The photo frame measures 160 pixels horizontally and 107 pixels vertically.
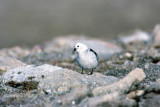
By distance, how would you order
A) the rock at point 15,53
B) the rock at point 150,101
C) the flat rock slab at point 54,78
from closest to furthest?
1. the rock at point 150,101
2. the flat rock slab at point 54,78
3. the rock at point 15,53

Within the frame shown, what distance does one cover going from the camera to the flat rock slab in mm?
11320

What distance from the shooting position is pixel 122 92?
10.1 meters

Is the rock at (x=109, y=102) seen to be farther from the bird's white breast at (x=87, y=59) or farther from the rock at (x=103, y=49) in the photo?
the rock at (x=103, y=49)

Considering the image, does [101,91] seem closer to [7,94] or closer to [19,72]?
[7,94]

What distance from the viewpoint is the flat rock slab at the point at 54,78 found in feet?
37.1

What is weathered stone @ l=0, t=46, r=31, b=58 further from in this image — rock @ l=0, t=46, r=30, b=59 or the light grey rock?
the light grey rock

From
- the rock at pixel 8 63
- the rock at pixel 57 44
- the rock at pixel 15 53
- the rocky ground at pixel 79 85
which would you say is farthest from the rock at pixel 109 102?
the rock at pixel 57 44

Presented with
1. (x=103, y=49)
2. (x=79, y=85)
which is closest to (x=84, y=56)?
(x=79, y=85)

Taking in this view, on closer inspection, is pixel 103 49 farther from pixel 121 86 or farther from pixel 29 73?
pixel 121 86

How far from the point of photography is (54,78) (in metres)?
11.8

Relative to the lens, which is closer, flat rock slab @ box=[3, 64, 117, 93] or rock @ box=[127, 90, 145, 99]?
rock @ box=[127, 90, 145, 99]

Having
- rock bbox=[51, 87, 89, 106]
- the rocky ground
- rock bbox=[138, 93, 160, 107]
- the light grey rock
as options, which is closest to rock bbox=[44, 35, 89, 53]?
the rocky ground

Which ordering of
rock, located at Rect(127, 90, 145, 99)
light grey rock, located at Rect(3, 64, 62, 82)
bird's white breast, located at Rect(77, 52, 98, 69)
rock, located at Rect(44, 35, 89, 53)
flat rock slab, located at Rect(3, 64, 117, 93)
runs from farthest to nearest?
rock, located at Rect(44, 35, 89, 53), bird's white breast, located at Rect(77, 52, 98, 69), light grey rock, located at Rect(3, 64, 62, 82), flat rock slab, located at Rect(3, 64, 117, 93), rock, located at Rect(127, 90, 145, 99)

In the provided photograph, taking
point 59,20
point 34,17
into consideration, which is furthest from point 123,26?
point 34,17
